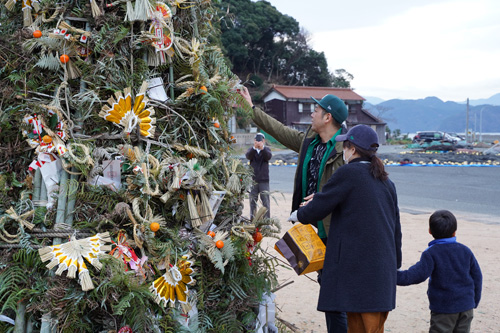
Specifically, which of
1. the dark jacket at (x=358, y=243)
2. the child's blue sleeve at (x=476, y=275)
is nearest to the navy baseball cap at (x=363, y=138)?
the dark jacket at (x=358, y=243)

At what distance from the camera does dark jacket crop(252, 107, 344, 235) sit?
3.42 meters

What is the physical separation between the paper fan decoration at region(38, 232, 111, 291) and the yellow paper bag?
47.5 inches

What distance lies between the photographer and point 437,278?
11.0 feet

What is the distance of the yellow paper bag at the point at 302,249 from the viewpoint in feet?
9.98

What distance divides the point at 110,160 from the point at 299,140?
75.2 inches

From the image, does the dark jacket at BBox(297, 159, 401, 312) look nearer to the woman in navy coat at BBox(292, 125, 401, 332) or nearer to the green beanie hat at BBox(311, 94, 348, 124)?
the woman in navy coat at BBox(292, 125, 401, 332)

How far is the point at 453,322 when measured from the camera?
337 cm

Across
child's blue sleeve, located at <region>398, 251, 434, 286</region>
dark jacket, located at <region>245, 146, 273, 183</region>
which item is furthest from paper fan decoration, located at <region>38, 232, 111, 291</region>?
dark jacket, located at <region>245, 146, 273, 183</region>

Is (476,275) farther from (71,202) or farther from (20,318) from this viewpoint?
(20,318)

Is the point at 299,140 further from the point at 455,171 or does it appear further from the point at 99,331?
the point at 455,171

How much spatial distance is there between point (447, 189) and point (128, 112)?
1454 centimetres

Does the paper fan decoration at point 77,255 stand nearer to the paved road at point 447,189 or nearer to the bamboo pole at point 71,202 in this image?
the bamboo pole at point 71,202

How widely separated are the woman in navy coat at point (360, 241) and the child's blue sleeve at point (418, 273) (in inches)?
20.4

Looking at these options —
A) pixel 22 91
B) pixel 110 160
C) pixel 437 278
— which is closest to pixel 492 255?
pixel 437 278
